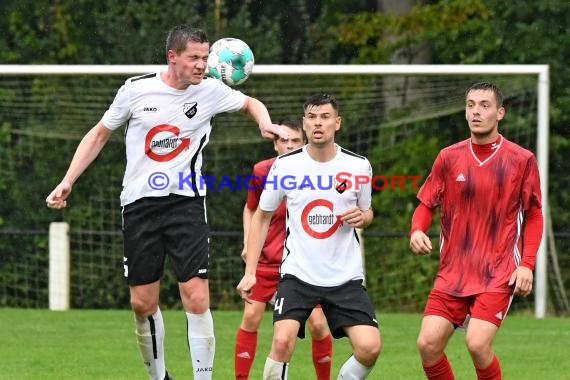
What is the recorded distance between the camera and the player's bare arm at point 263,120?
6.87 metres

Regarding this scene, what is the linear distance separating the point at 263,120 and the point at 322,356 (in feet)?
4.93

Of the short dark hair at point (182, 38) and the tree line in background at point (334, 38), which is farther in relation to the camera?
the tree line in background at point (334, 38)

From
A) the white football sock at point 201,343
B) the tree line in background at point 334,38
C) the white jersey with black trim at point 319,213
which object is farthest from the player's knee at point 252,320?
the tree line in background at point 334,38

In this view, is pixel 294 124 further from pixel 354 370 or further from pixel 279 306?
pixel 354 370

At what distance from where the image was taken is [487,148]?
266 inches

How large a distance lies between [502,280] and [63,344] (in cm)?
485

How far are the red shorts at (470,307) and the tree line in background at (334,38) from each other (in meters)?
8.31

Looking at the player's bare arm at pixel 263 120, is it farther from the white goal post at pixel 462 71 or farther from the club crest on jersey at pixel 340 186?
the white goal post at pixel 462 71

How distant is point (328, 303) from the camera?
6.79 m

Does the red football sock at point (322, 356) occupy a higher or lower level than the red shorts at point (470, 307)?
lower

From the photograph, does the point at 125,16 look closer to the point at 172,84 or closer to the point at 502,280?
the point at 172,84

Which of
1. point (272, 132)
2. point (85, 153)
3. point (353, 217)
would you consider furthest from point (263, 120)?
point (85, 153)

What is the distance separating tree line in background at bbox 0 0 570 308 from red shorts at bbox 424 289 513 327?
27.3 feet

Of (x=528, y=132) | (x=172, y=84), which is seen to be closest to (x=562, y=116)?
(x=528, y=132)
